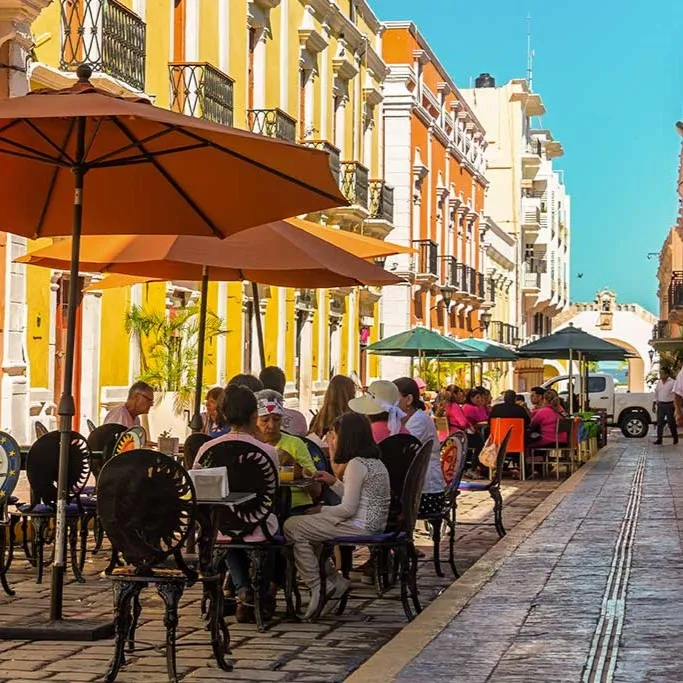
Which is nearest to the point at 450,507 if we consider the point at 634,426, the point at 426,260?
the point at 634,426

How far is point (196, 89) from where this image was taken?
22.4 metres

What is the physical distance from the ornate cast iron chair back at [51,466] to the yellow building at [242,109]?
1637mm

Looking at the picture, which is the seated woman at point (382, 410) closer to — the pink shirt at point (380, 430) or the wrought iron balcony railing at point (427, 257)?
the pink shirt at point (380, 430)

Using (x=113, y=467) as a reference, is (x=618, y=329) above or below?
above

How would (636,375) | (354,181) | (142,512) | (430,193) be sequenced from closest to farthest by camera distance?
(142,512) → (354,181) → (430,193) → (636,375)

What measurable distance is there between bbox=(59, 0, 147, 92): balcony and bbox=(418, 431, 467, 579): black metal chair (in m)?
8.21

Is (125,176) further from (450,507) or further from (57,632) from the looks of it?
(450,507)

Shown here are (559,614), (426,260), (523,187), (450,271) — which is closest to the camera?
(559,614)

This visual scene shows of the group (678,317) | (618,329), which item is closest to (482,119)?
(678,317)

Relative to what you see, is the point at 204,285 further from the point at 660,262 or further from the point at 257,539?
the point at 660,262

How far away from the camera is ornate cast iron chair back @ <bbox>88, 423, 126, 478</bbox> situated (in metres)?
11.2

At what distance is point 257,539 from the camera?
852 cm

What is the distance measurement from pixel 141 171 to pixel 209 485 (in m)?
2.49

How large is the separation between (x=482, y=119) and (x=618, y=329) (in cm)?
2961
